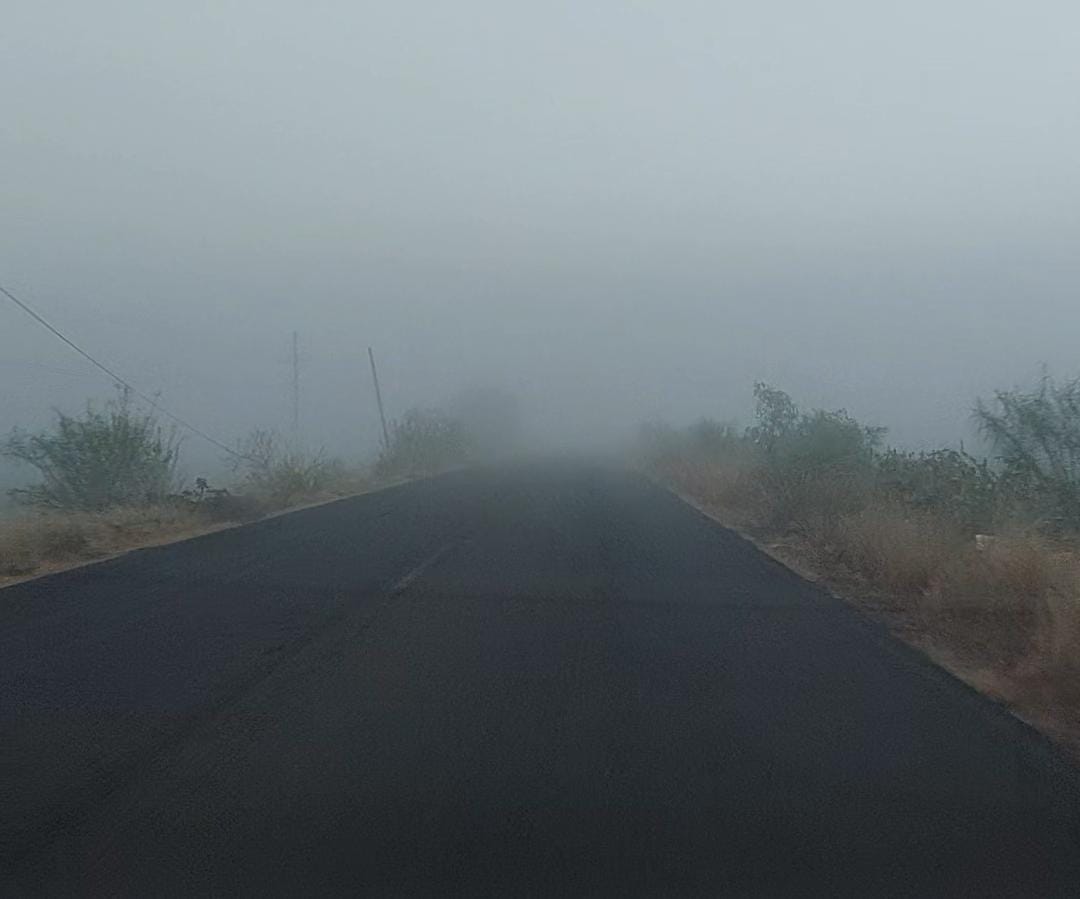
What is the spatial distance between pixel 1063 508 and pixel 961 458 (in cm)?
379

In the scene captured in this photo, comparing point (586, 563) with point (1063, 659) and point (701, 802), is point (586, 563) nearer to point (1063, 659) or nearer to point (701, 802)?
point (1063, 659)

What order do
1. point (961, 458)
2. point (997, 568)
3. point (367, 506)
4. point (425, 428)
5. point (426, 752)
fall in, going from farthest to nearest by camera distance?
1. point (425, 428)
2. point (367, 506)
3. point (961, 458)
4. point (997, 568)
5. point (426, 752)

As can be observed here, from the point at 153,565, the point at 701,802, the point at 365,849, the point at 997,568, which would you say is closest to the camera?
the point at 365,849

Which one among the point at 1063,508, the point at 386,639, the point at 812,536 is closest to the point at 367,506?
the point at 812,536

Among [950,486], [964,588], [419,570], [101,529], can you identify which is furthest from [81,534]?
[950,486]

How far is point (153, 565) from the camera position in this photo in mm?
18953

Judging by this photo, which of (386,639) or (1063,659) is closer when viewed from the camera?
(1063,659)

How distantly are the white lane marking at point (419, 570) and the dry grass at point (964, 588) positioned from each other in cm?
569

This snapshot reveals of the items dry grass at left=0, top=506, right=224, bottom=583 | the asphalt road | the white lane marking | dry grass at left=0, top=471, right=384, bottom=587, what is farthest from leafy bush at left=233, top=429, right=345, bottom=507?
the asphalt road

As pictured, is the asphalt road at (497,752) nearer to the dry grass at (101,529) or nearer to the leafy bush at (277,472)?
the dry grass at (101,529)

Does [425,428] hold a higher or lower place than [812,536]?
higher

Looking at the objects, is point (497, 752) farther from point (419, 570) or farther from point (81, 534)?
point (81, 534)

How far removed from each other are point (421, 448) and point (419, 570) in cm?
4795

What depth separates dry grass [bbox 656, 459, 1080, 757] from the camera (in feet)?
36.4
